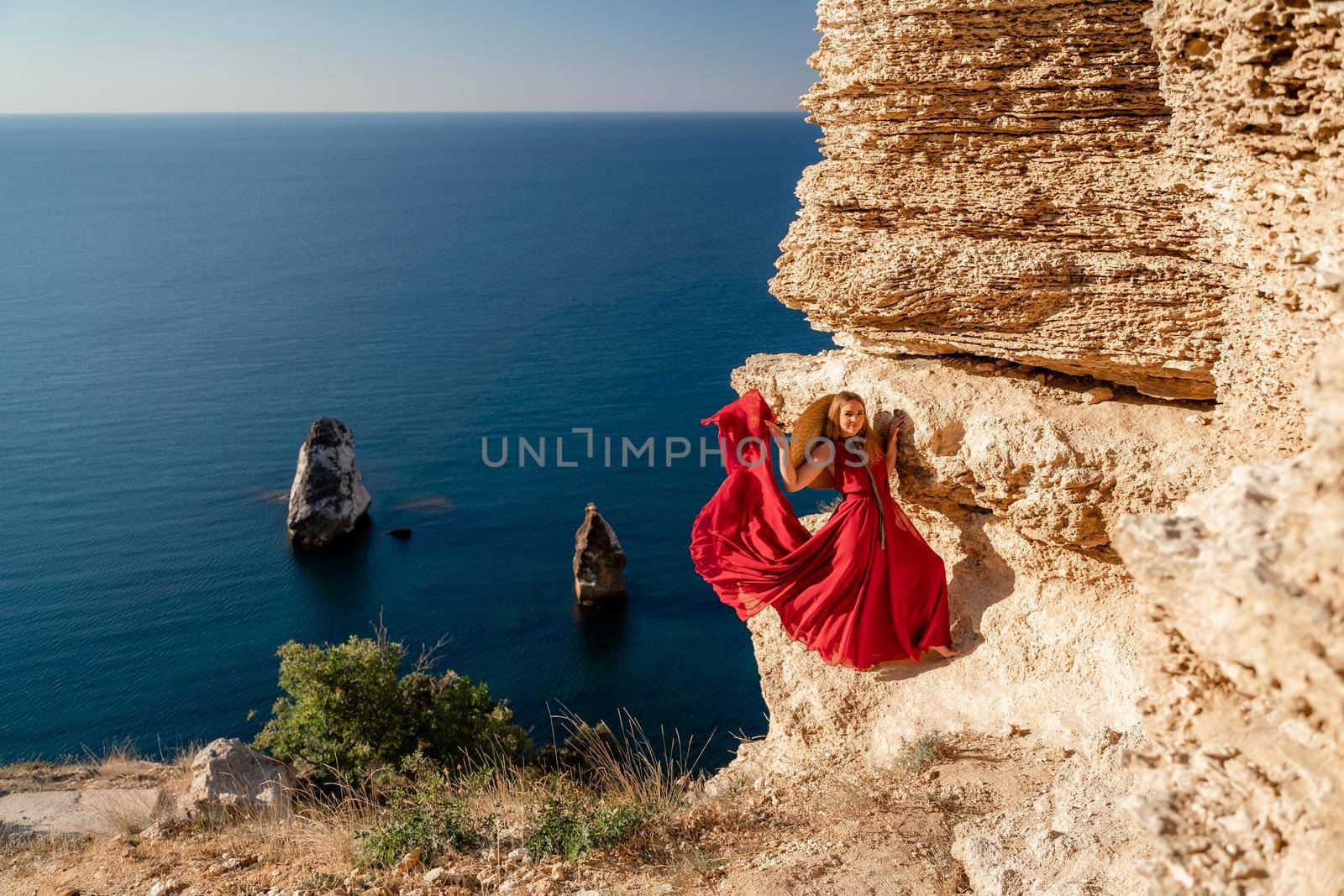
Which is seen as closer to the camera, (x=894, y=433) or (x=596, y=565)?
(x=894, y=433)

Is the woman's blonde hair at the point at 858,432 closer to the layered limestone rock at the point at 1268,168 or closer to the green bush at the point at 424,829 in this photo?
the layered limestone rock at the point at 1268,168

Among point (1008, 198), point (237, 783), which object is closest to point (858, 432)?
point (1008, 198)

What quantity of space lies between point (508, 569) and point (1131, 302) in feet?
90.0

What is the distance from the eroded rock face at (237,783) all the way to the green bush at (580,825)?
4289mm

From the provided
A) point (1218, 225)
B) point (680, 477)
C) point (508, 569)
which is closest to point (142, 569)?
point (508, 569)

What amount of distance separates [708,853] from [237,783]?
8.26 metres

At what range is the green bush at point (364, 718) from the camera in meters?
13.8

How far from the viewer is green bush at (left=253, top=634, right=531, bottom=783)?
1384 cm

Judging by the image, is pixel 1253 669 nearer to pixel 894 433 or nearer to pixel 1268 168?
pixel 1268 168

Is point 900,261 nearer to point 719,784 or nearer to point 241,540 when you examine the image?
point 719,784

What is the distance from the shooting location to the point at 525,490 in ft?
123

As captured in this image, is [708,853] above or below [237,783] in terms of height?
above

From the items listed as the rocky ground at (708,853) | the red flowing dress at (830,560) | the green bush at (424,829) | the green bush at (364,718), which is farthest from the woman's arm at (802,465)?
the green bush at (364,718)

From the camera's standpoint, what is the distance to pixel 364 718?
1427cm
